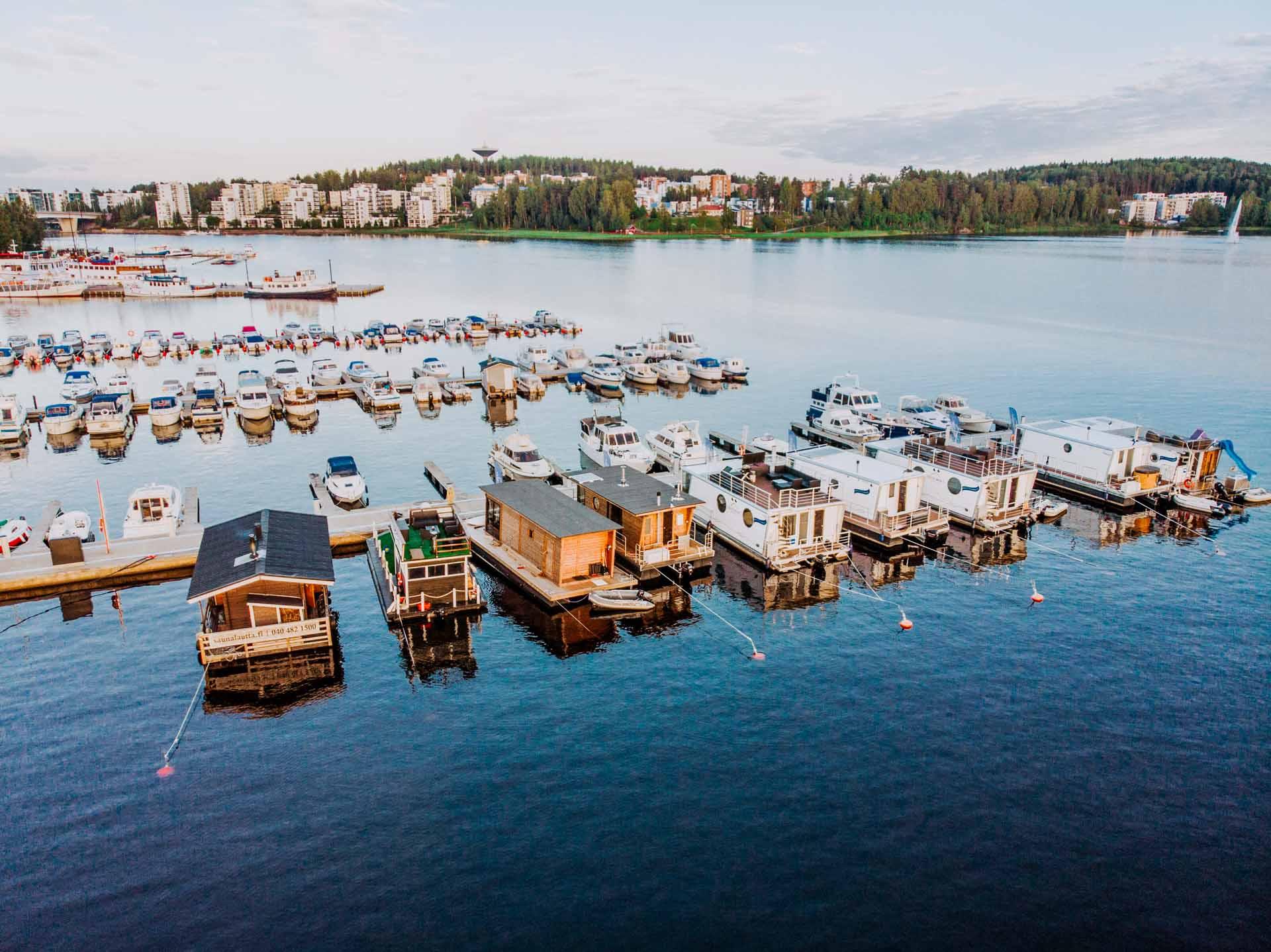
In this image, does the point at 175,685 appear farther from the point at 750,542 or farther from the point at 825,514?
the point at 825,514

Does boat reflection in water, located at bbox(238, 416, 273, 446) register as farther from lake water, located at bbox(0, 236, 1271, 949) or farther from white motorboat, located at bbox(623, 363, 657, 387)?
white motorboat, located at bbox(623, 363, 657, 387)

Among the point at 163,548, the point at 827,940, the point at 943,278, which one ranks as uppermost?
the point at 943,278

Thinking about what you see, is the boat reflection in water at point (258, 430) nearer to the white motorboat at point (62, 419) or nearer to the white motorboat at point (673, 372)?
the white motorboat at point (62, 419)

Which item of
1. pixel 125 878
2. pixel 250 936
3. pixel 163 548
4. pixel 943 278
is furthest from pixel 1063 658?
pixel 943 278

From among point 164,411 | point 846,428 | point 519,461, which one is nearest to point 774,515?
point 519,461

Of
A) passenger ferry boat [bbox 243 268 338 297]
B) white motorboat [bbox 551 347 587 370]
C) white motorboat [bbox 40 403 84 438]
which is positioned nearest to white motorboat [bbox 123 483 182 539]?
white motorboat [bbox 40 403 84 438]
